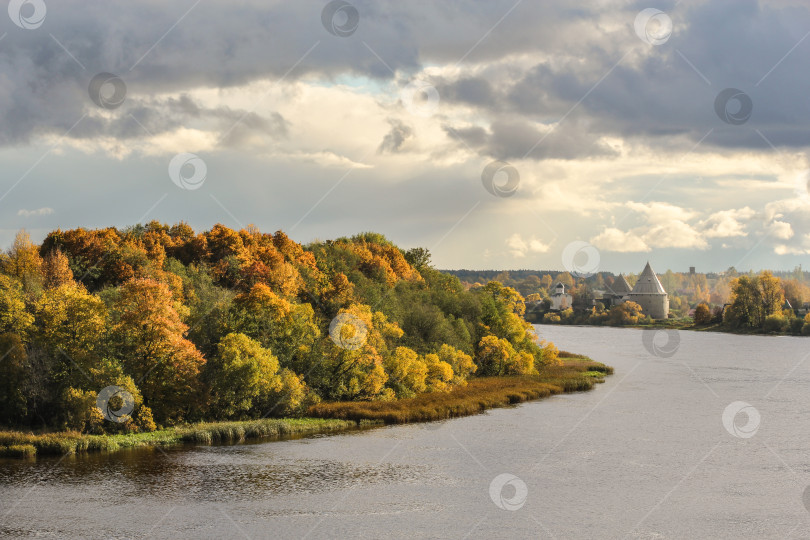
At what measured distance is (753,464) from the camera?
120 feet

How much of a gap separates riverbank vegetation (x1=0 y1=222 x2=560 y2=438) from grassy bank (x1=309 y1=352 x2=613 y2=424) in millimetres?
1651

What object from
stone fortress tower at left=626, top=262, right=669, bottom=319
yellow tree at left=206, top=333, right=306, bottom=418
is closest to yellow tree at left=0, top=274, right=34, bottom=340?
yellow tree at left=206, top=333, right=306, bottom=418

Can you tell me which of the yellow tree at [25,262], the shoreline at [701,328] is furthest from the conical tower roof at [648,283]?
the yellow tree at [25,262]

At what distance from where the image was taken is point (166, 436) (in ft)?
130

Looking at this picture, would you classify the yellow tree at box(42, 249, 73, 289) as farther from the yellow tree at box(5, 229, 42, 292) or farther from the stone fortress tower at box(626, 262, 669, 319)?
the stone fortress tower at box(626, 262, 669, 319)

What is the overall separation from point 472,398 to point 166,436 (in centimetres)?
2403

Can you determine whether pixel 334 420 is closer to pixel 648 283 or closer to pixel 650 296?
pixel 650 296

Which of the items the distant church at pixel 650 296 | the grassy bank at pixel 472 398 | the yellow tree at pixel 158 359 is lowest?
the grassy bank at pixel 472 398

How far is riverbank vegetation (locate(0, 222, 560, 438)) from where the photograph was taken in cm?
4028

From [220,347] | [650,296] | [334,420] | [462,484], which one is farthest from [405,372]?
[650,296]

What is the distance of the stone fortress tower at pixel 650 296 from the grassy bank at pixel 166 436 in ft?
534

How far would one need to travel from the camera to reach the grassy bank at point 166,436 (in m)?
36.1

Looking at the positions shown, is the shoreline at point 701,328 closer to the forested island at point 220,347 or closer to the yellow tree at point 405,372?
the forested island at point 220,347

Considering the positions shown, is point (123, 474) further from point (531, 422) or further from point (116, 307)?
point (531, 422)
